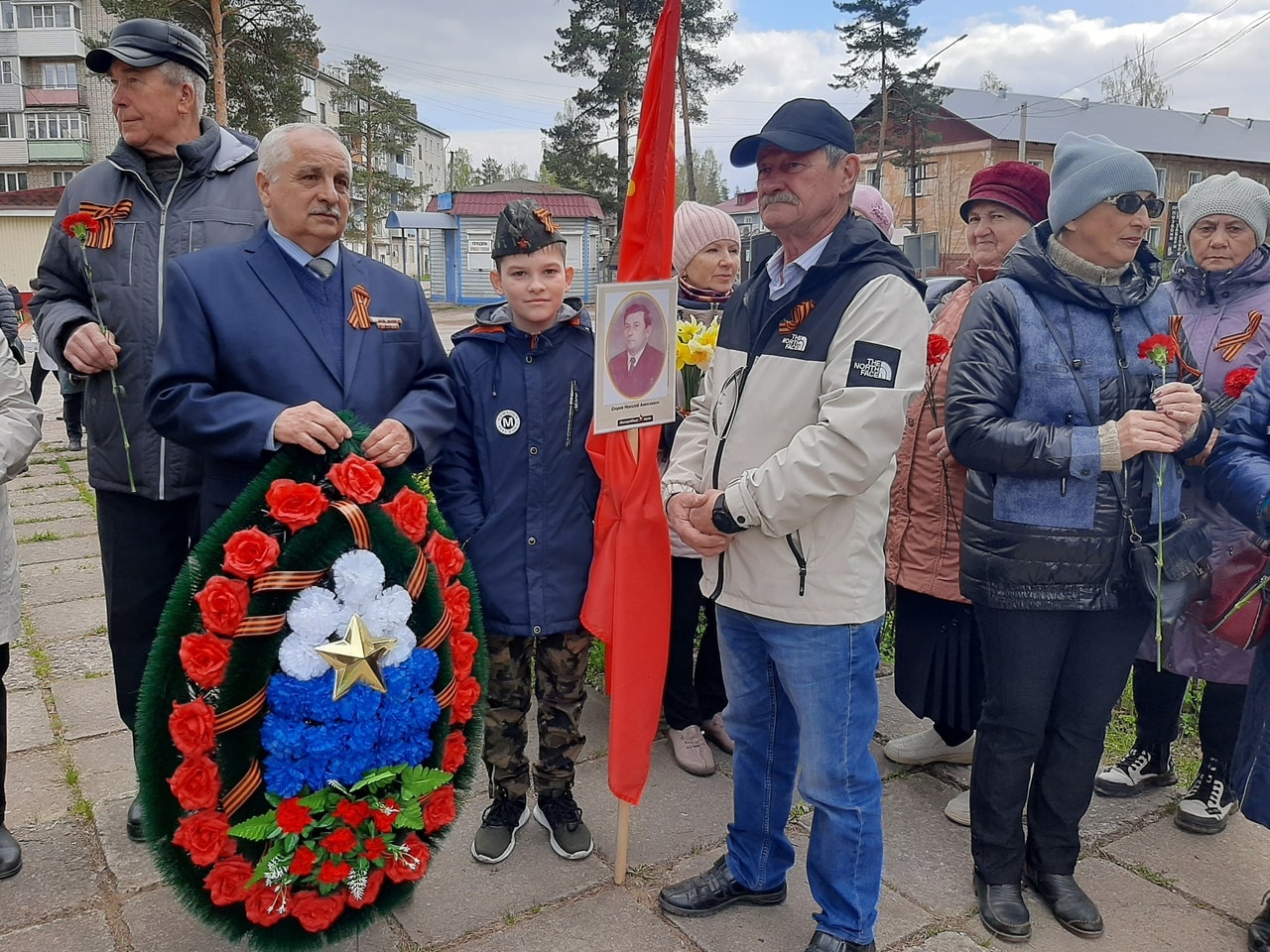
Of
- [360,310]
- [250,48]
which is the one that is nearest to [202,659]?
[360,310]

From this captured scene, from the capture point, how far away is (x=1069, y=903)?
2.79 m

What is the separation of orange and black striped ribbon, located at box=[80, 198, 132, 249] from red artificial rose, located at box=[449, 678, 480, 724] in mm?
1744

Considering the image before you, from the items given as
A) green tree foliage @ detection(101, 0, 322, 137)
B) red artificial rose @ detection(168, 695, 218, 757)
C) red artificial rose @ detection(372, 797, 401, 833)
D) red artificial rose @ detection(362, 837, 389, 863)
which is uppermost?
green tree foliage @ detection(101, 0, 322, 137)

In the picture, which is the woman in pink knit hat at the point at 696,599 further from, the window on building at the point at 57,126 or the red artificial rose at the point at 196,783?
the window on building at the point at 57,126

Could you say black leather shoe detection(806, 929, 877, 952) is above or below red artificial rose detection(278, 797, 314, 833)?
below

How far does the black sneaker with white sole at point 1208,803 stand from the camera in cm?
333

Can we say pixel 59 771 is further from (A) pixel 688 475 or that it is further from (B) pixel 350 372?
(A) pixel 688 475

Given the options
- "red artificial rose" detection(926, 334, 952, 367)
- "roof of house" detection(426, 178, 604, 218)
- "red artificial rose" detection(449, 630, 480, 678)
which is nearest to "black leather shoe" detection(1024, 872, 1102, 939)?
"red artificial rose" detection(926, 334, 952, 367)

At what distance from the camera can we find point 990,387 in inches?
105

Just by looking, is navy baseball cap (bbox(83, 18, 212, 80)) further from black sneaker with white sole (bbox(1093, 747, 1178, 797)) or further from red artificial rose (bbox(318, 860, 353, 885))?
black sneaker with white sole (bbox(1093, 747, 1178, 797))

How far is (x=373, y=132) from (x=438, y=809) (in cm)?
4949

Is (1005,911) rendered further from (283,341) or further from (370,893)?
(283,341)

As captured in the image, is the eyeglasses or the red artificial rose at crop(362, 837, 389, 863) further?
the eyeglasses

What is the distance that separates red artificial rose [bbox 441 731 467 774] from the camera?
2438 millimetres
